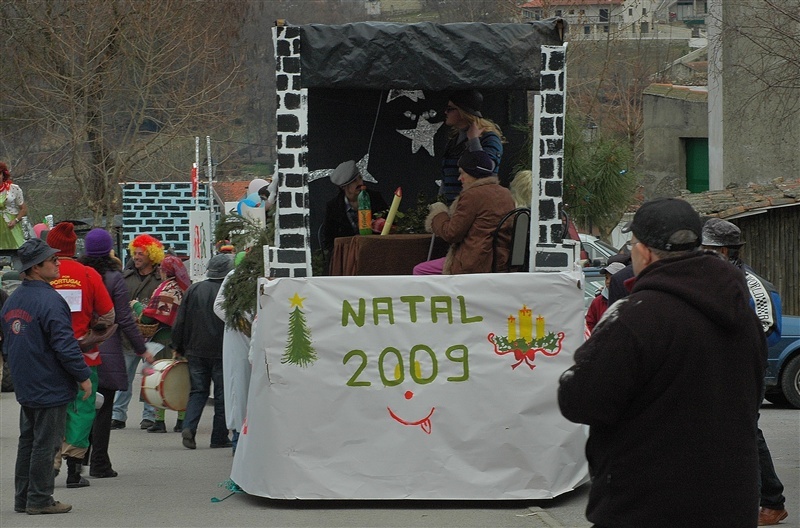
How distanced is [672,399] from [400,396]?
14.1ft

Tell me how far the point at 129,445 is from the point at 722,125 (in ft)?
66.9

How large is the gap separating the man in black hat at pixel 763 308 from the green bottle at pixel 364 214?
11.6ft

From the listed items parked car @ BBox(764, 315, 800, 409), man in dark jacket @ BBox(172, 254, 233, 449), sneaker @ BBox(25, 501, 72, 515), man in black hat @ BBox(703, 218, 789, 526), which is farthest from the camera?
parked car @ BBox(764, 315, 800, 409)

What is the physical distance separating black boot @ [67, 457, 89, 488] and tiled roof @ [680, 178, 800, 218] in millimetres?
12522

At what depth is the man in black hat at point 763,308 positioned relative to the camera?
23.3 ft

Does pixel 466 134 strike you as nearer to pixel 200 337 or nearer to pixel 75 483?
pixel 200 337

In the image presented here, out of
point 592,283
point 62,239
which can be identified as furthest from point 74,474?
point 592,283

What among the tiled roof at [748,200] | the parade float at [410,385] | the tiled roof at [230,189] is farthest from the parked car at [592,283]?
the tiled roof at [230,189]

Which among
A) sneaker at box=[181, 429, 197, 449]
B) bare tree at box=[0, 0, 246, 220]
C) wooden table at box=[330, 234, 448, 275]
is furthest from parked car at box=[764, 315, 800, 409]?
bare tree at box=[0, 0, 246, 220]

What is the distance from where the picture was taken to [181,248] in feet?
89.1

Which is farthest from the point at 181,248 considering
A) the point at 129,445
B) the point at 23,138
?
the point at 129,445

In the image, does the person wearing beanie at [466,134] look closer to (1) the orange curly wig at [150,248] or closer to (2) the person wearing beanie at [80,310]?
(2) the person wearing beanie at [80,310]

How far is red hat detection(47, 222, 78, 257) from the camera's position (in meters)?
8.95

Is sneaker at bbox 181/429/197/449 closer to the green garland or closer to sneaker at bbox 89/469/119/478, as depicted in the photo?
sneaker at bbox 89/469/119/478
